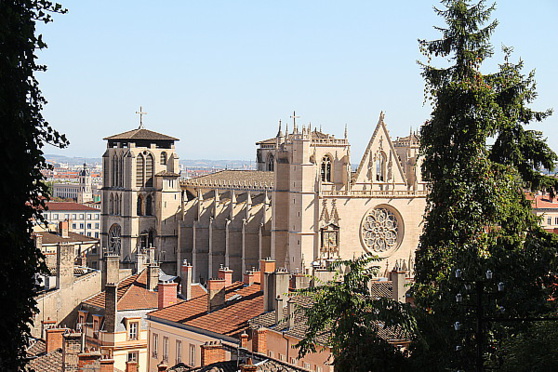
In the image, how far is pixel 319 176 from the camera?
69375 mm

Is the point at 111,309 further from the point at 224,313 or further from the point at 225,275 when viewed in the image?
the point at 224,313

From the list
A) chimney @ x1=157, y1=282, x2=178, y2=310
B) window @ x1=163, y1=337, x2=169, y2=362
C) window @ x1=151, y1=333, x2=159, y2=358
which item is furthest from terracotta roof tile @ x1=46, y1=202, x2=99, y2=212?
window @ x1=163, y1=337, x2=169, y2=362

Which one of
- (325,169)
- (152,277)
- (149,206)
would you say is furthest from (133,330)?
(149,206)

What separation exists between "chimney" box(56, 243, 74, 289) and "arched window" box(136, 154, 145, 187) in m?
39.9

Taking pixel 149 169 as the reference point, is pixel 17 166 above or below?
below

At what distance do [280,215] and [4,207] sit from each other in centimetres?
5728

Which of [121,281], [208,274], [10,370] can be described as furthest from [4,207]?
[208,274]

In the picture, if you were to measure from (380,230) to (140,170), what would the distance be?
25.0 meters

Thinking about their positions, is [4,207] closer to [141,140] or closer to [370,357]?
[370,357]

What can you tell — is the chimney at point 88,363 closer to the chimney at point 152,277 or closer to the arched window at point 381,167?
the chimney at point 152,277

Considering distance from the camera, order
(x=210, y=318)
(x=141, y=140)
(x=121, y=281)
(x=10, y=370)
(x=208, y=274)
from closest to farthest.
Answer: (x=10, y=370) → (x=210, y=318) → (x=121, y=281) → (x=208, y=274) → (x=141, y=140)

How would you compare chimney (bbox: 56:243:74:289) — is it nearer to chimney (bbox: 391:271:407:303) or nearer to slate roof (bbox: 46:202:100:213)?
chimney (bbox: 391:271:407:303)

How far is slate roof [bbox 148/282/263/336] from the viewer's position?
32.2 m

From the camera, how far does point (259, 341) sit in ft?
92.9
